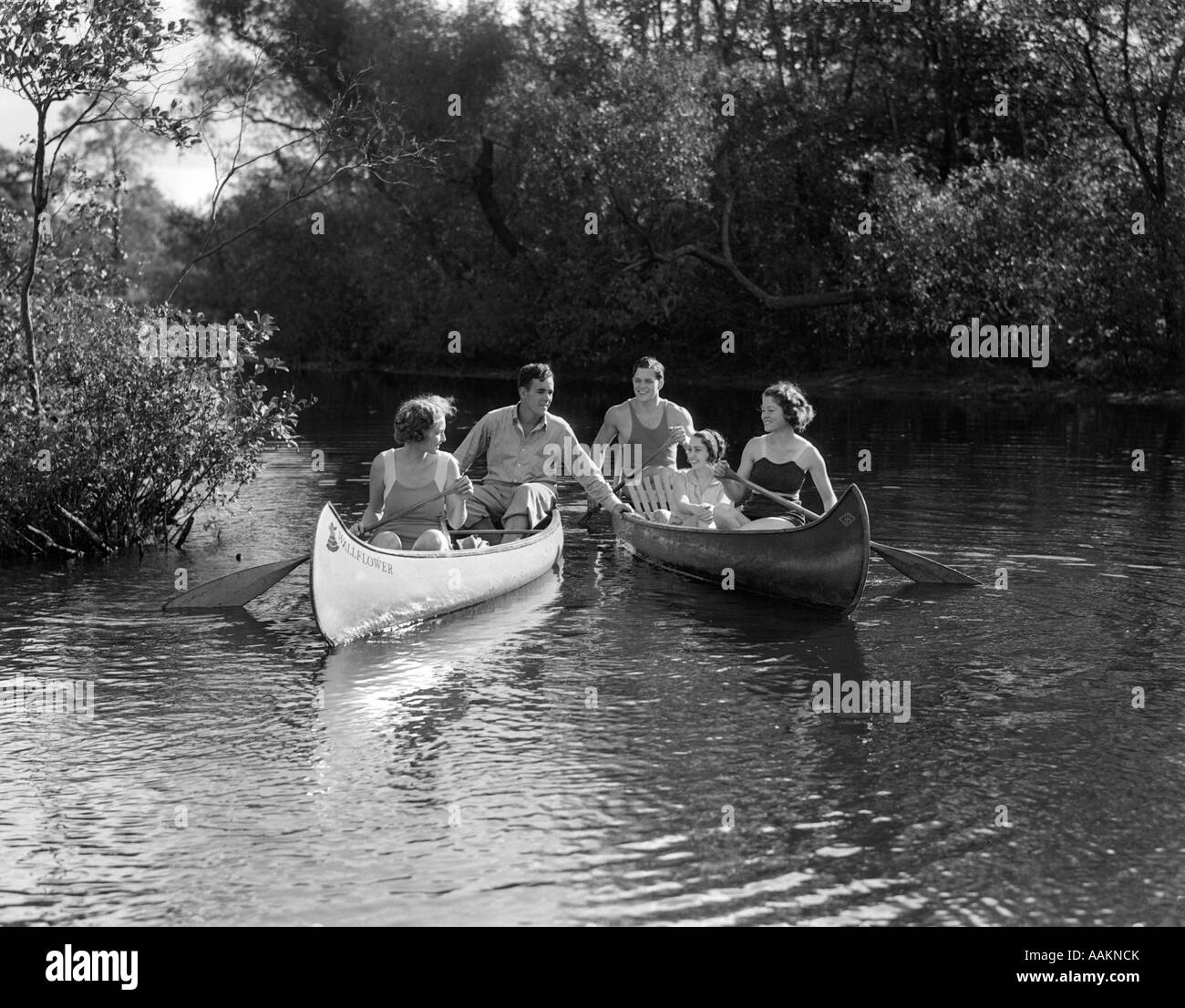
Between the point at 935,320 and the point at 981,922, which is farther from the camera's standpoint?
the point at 935,320

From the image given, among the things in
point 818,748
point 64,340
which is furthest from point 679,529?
point 64,340

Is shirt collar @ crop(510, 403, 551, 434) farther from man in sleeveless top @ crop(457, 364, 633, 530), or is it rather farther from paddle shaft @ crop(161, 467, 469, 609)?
paddle shaft @ crop(161, 467, 469, 609)

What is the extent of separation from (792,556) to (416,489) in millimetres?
2589

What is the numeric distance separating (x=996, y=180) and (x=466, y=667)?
80.4 feet

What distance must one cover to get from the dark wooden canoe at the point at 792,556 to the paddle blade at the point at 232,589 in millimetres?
2900

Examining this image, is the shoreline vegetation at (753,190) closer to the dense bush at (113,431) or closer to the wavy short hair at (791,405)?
the dense bush at (113,431)

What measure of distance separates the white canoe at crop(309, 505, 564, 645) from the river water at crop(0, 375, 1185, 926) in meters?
0.17

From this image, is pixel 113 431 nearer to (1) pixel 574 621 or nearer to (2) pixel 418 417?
(2) pixel 418 417

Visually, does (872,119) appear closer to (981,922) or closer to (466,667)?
(466,667)

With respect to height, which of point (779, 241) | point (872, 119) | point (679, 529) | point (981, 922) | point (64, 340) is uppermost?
point (872, 119)

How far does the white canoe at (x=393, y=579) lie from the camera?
901 cm

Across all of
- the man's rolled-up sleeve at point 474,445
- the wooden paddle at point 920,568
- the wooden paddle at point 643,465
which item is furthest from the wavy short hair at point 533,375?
the wooden paddle at point 920,568

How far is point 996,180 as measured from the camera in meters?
30.9

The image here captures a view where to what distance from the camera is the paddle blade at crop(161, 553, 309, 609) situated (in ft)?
35.9
